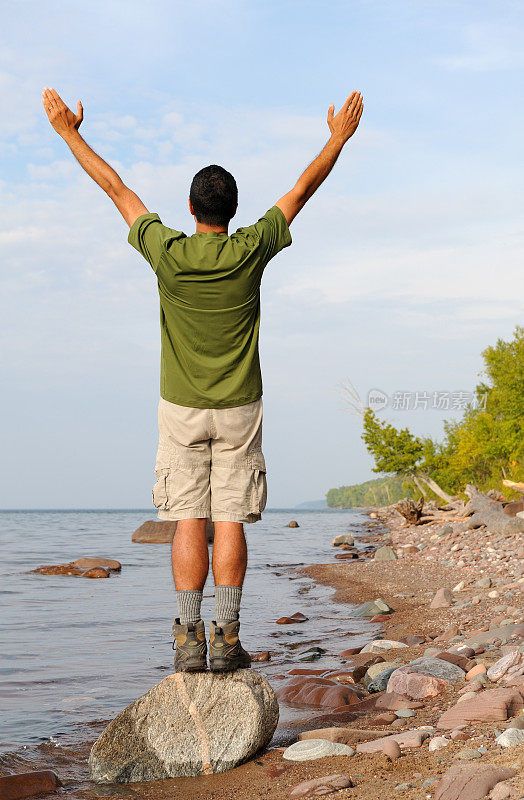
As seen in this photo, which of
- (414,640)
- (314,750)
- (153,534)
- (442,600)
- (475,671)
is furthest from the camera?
(153,534)

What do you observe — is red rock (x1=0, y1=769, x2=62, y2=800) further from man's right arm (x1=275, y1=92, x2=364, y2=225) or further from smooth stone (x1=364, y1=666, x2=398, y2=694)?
man's right arm (x1=275, y1=92, x2=364, y2=225)

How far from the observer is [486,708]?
3.98 meters

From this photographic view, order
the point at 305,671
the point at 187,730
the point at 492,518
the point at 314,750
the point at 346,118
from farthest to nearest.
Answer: the point at 492,518 → the point at 305,671 → the point at 346,118 → the point at 187,730 → the point at 314,750

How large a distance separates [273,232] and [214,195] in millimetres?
405

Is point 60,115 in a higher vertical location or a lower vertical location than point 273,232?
higher

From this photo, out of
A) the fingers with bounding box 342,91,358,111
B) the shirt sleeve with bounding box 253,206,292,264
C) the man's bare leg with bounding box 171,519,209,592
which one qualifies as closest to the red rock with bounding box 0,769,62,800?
the man's bare leg with bounding box 171,519,209,592

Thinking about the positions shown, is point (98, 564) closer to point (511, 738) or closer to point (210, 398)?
point (210, 398)

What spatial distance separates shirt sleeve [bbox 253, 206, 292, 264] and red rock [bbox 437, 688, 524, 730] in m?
2.76

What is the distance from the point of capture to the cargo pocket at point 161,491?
432 cm

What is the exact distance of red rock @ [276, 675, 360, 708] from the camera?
17.2 feet

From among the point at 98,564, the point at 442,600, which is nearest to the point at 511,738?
the point at 442,600

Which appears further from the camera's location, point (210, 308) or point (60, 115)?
point (60, 115)

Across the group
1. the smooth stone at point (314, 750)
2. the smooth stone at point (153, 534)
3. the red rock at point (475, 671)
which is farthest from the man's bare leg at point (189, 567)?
the smooth stone at point (153, 534)

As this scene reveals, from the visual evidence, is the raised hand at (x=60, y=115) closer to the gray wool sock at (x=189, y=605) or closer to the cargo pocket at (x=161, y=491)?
the cargo pocket at (x=161, y=491)
